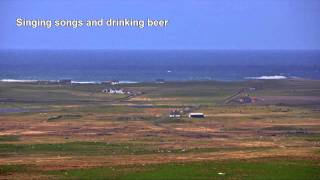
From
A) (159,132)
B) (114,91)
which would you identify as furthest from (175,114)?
(114,91)

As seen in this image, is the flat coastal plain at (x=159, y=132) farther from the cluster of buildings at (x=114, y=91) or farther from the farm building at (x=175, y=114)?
the cluster of buildings at (x=114, y=91)

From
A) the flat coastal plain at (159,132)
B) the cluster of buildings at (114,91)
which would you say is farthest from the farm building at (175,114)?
the cluster of buildings at (114,91)

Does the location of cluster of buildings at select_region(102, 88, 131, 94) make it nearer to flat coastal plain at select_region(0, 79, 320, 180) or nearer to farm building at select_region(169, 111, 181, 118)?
flat coastal plain at select_region(0, 79, 320, 180)

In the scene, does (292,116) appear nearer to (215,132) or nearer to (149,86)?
(215,132)

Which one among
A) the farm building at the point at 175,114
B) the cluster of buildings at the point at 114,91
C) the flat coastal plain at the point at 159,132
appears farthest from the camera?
the cluster of buildings at the point at 114,91

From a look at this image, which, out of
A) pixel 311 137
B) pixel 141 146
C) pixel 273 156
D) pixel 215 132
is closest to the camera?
pixel 273 156

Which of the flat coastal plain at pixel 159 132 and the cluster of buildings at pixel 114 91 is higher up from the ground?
the cluster of buildings at pixel 114 91

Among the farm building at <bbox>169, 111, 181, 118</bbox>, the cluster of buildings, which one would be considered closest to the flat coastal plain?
the farm building at <bbox>169, 111, 181, 118</bbox>

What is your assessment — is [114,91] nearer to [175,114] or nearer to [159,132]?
[175,114]

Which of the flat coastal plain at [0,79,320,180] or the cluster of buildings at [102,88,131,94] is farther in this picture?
the cluster of buildings at [102,88,131,94]

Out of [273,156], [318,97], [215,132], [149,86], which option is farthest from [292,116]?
[149,86]

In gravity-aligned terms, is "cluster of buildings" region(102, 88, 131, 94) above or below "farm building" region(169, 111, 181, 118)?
above
